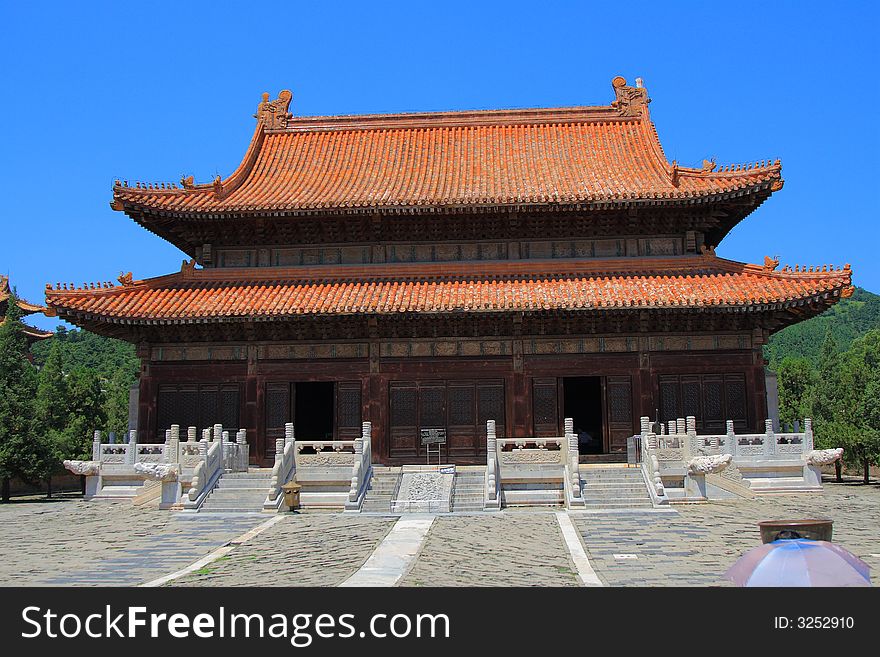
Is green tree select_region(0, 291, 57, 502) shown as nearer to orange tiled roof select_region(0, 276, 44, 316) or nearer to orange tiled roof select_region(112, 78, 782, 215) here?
orange tiled roof select_region(112, 78, 782, 215)

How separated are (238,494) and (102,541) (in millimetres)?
4563

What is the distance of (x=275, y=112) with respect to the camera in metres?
30.1

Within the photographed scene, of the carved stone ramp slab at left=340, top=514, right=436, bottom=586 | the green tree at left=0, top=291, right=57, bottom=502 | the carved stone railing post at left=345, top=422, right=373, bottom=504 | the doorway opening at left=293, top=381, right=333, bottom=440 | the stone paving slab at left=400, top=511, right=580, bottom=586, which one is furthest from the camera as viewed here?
the doorway opening at left=293, top=381, right=333, bottom=440

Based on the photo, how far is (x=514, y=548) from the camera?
13.5m

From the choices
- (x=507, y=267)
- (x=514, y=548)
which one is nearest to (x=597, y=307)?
(x=507, y=267)

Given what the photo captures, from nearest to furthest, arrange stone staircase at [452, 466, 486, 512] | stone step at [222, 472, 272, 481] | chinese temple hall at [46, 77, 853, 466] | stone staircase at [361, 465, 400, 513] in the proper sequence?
stone staircase at [452, 466, 486, 512] < stone staircase at [361, 465, 400, 513] < stone step at [222, 472, 272, 481] < chinese temple hall at [46, 77, 853, 466]

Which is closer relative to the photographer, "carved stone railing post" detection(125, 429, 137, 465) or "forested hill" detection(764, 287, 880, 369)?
"carved stone railing post" detection(125, 429, 137, 465)

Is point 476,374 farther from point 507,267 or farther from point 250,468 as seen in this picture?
point 250,468

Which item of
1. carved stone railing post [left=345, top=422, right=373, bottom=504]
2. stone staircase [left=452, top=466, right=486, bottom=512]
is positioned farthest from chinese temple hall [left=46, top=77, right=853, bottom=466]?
carved stone railing post [left=345, top=422, right=373, bottom=504]

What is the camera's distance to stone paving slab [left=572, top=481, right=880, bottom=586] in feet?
36.1

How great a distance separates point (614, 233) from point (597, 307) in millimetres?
3867

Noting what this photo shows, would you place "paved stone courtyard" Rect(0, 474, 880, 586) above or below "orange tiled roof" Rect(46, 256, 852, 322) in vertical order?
below

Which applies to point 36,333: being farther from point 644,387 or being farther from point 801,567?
point 801,567

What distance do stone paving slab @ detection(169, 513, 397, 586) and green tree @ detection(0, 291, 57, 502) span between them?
11.6 m
